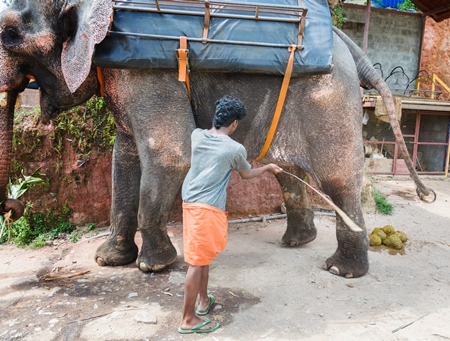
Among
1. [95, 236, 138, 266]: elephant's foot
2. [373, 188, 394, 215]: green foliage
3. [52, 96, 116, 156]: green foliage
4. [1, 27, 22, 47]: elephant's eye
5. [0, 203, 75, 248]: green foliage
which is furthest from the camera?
[373, 188, 394, 215]: green foliage

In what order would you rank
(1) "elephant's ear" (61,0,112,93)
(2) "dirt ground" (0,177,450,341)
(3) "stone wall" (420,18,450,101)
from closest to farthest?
1. (2) "dirt ground" (0,177,450,341)
2. (1) "elephant's ear" (61,0,112,93)
3. (3) "stone wall" (420,18,450,101)

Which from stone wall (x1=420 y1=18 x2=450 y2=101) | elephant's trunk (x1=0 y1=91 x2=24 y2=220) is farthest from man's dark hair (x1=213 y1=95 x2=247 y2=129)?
stone wall (x1=420 y1=18 x2=450 y2=101)

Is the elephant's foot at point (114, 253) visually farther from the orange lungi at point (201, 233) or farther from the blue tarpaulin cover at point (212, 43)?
the blue tarpaulin cover at point (212, 43)

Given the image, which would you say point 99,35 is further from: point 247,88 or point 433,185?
point 433,185

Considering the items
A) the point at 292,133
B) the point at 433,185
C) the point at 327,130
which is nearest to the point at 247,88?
the point at 292,133

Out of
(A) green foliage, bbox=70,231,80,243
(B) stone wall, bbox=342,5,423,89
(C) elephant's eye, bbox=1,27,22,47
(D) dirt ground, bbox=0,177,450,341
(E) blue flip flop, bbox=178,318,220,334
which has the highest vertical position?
(B) stone wall, bbox=342,5,423,89

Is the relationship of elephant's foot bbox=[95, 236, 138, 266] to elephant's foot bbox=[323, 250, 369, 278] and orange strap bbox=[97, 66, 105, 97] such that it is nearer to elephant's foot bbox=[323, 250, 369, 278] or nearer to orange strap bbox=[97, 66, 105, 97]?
orange strap bbox=[97, 66, 105, 97]

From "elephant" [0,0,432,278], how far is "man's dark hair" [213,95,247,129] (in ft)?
1.66

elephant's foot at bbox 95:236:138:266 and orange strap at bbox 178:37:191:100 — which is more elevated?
orange strap at bbox 178:37:191:100

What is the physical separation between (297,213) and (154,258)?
1.59 meters

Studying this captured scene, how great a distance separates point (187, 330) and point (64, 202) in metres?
2.67

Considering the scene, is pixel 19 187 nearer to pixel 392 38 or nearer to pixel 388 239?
pixel 388 239

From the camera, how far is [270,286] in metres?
2.96

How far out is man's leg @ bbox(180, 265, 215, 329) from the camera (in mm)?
2209
